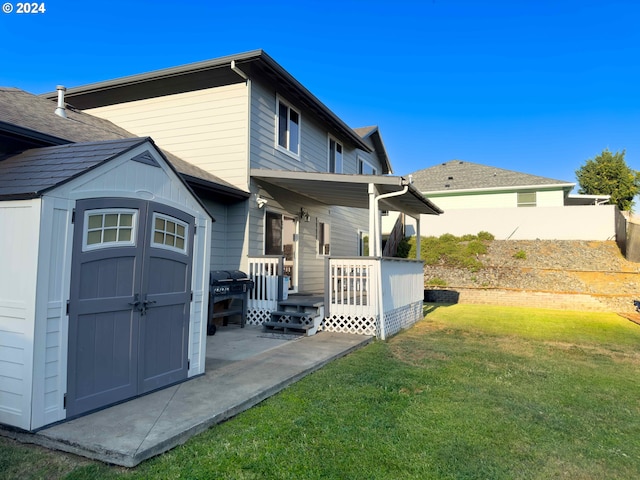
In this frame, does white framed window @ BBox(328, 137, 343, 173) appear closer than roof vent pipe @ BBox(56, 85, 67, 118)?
No

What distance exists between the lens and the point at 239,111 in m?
9.34

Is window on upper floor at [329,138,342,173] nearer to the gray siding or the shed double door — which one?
the gray siding

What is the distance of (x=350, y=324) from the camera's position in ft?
28.0

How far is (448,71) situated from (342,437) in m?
17.3

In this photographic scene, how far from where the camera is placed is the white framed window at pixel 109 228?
12.2 feet

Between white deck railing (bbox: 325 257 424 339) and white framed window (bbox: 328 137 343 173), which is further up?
white framed window (bbox: 328 137 343 173)

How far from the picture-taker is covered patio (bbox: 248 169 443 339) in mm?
8344

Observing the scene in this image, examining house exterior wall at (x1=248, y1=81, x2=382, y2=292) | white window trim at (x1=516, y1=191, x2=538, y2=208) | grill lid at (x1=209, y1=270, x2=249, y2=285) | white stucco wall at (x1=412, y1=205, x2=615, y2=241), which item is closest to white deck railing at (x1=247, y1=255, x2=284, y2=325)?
grill lid at (x1=209, y1=270, x2=249, y2=285)

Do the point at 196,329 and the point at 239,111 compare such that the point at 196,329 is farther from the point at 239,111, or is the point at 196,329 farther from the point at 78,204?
the point at 239,111

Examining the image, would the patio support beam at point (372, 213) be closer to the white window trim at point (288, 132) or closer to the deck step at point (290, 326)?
the deck step at point (290, 326)

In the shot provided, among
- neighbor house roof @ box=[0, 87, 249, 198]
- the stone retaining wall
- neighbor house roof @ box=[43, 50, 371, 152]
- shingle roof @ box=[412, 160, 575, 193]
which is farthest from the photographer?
shingle roof @ box=[412, 160, 575, 193]

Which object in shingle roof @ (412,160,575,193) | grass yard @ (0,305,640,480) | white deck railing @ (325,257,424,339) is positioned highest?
shingle roof @ (412,160,575,193)

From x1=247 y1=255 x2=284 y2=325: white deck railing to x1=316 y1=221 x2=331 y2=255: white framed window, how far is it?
450 cm

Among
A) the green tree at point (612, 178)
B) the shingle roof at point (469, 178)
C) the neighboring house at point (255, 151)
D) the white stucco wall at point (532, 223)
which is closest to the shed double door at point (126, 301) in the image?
the neighboring house at point (255, 151)
